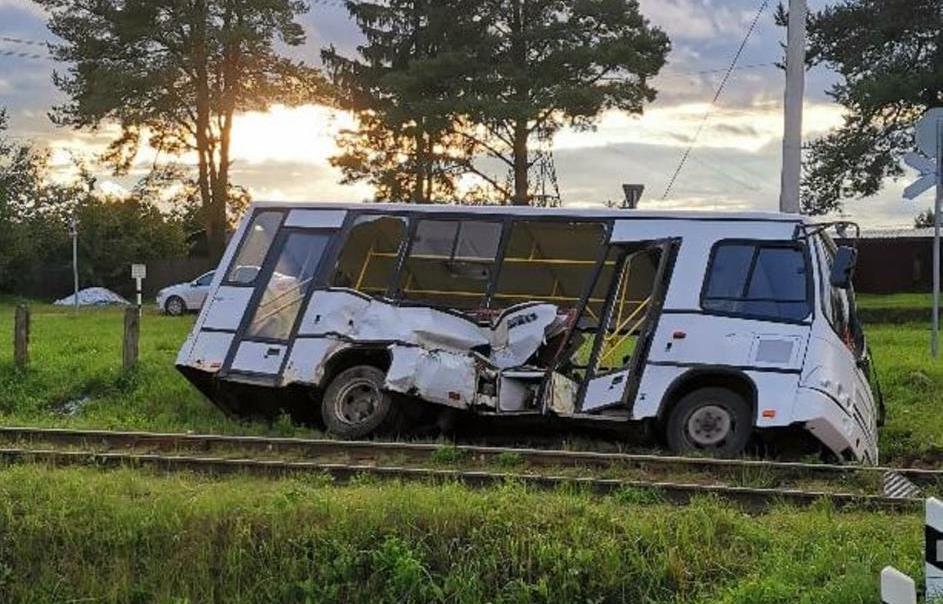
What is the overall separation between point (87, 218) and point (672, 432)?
140ft

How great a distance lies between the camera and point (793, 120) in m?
14.1

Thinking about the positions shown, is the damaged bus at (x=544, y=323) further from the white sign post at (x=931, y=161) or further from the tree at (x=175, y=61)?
the tree at (x=175, y=61)

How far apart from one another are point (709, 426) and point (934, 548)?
5094mm

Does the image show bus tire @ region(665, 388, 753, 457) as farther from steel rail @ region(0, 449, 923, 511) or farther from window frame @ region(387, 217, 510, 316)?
window frame @ region(387, 217, 510, 316)

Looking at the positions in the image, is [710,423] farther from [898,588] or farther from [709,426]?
[898,588]

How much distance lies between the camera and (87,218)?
1908 inches

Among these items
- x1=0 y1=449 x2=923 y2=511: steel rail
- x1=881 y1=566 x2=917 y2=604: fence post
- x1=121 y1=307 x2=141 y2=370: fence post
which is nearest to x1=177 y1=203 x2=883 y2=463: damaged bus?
x1=0 y1=449 x2=923 y2=511: steel rail

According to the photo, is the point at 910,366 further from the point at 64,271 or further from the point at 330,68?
the point at 64,271

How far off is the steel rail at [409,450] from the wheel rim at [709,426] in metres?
0.60

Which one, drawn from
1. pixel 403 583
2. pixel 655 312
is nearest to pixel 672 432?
pixel 655 312

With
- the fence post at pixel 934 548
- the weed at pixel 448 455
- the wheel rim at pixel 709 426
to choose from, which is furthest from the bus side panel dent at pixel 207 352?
the fence post at pixel 934 548

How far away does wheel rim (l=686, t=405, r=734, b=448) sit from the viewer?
33.3 ft

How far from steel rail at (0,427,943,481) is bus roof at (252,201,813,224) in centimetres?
243

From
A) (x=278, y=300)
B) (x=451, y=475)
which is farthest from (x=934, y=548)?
(x=278, y=300)
